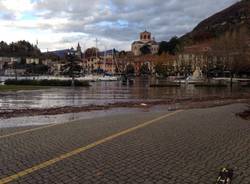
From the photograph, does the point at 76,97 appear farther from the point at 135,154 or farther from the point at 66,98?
the point at 135,154

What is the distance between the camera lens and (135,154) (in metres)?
8.55

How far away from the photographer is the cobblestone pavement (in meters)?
6.77

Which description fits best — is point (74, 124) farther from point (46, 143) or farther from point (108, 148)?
point (108, 148)

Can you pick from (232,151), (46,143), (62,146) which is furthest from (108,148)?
→ (232,151)

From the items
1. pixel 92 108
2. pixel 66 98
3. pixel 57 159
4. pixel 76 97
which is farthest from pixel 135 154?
pixel 76 97

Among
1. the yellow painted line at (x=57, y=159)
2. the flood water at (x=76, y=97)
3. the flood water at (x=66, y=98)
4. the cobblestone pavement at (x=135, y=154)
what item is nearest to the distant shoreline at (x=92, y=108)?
the flood water at (x=66, y=98)

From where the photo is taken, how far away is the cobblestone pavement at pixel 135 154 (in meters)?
6.77

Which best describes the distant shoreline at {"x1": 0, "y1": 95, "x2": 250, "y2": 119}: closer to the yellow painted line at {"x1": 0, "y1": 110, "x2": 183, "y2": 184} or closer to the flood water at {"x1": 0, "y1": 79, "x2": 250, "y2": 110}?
the flood water at {"x1": 0, "y1": 79, "x2": 250, "y2": 110}

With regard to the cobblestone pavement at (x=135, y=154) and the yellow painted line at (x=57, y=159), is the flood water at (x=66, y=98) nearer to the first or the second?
the cobblestone pavement at (x=135, y=154)

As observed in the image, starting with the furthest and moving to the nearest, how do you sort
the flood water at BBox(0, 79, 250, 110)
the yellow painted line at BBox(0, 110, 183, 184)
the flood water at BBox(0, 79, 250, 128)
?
the flood water at BBox(0, 79, 250, 110) < the flood water at BBox(0, 79, 250, 128) < the yellow painted line at BBox(0, 110, 183, 184)

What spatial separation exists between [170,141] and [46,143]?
3.29 meters

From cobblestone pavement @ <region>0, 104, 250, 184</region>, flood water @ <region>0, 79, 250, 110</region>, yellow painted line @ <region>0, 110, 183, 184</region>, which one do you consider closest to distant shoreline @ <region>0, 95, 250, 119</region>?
flood water @ <region>0, 79, 250, 110</region>

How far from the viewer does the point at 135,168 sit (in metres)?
7.32

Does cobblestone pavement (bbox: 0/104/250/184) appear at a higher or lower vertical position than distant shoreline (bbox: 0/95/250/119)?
higher
